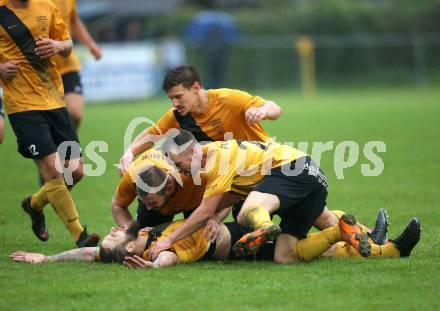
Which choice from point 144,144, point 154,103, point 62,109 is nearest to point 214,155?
point 144,144

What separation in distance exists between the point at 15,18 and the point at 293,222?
2986 mm

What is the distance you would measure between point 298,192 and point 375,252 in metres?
0.74

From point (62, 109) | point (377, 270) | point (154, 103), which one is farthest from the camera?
point (154, 103)

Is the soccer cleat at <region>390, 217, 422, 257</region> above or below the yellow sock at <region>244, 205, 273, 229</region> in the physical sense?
below

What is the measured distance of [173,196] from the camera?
7055 mm

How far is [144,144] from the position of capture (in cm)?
764

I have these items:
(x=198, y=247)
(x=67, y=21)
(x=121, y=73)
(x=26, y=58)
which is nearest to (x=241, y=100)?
(x=198, y=247)

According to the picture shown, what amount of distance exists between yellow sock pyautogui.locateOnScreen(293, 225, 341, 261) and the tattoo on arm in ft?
4.98

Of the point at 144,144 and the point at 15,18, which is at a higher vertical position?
the point at 15,18

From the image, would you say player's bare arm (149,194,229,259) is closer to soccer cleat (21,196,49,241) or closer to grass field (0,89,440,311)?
grass field (0,89,440,311)

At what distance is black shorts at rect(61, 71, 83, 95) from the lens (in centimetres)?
1016

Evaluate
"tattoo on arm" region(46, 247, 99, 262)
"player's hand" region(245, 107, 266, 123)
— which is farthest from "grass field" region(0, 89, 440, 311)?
"player's hand" region(245, 107, 266, 123)

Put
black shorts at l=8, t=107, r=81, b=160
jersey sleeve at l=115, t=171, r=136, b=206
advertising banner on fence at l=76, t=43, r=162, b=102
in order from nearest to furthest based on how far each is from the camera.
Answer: jersey sleeve at l=115, t=171, r=136, b=206, black shorts at l=8, t=107, r=81, b=160, advertising banner on fence at l=76, t=43, r=162, b=102

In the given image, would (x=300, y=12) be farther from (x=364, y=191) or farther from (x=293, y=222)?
(x=293, y=222)
